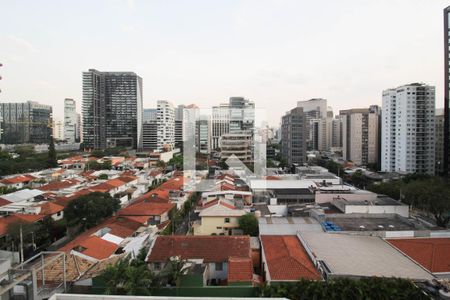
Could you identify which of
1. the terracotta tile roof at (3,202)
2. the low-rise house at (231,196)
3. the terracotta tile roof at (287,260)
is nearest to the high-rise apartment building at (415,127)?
the low-rise house at (231,196)

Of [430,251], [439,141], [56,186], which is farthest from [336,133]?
[430,251]

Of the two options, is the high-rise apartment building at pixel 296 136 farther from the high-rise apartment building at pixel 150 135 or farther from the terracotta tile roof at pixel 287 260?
the terracotta tile roof at pixel 287 260

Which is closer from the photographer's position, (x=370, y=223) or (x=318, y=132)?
(x=370, y=223)

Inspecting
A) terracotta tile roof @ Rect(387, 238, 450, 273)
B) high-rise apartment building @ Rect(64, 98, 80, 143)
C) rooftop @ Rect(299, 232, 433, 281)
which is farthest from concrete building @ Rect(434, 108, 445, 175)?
high-rise apartment building @ Rect(64, 98, 80, 143)

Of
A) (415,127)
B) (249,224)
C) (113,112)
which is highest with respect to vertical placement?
(113,112)

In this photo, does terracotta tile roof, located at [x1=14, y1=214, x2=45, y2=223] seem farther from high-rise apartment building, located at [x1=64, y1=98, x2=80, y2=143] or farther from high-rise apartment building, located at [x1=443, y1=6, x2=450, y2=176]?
high-rise apartment building, located at [x1=64, y1=98, x2=80, y2=143]

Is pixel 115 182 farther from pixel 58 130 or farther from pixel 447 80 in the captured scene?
pixel 58 130
